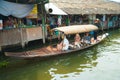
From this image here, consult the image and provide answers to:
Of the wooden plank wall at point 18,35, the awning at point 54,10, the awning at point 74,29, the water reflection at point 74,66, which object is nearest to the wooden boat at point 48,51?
the awning at point 74,29

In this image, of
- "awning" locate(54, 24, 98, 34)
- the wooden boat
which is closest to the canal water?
the wooden boat

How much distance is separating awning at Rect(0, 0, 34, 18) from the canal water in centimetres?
301

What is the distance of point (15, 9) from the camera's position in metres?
12.9

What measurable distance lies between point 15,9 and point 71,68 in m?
5.20

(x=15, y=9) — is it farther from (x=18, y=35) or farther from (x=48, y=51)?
(x=48, y=51)

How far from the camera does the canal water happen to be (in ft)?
32.7

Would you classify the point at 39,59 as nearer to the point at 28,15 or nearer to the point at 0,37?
the point at 0,37

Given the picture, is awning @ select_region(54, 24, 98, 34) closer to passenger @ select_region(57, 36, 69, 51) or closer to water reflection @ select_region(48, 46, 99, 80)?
passenger @ select_region(57, 36, 69, 51)

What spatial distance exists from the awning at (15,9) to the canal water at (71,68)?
3.01 meters

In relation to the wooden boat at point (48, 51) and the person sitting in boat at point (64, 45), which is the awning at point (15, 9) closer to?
the wooden boat at point (48, 51)

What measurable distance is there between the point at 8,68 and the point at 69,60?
12.2 ft

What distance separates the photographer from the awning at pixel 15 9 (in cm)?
1212

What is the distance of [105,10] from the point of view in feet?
79.8

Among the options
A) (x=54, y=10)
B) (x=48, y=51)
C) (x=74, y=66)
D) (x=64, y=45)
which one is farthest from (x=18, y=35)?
(x=54, y=10)
